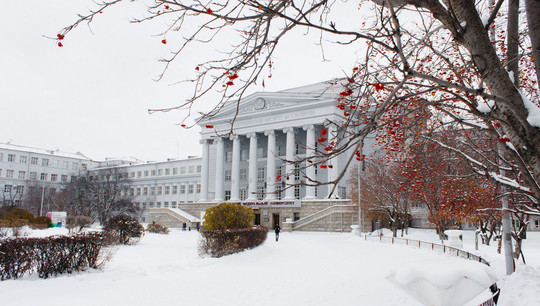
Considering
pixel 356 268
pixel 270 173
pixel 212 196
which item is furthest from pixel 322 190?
pixel 356 268

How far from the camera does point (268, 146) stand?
53.3m

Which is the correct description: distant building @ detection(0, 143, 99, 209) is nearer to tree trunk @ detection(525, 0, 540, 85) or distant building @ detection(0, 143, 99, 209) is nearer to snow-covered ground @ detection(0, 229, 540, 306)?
snow-covered ground @ detection(0, 229, 540, 306)

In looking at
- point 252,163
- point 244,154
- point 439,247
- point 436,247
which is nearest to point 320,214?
point 252,163

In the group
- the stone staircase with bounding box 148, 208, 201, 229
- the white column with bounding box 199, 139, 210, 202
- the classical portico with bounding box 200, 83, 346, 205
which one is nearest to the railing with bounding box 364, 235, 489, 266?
the classical portico with bounding box 200, 83, 346, 205

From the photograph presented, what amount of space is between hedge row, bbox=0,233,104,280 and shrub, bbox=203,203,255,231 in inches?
409

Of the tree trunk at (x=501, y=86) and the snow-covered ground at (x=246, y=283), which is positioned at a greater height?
the tree trunk at (x=501, y=86)

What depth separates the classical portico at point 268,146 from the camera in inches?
1962

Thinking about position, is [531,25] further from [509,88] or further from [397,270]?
[397,270]

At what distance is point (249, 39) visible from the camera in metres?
5.71

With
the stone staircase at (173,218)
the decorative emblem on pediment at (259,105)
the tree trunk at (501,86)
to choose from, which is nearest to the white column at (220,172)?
the stone staircase at (173,218)

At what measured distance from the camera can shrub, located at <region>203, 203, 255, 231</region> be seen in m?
23.8

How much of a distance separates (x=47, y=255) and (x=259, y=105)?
1758 inches

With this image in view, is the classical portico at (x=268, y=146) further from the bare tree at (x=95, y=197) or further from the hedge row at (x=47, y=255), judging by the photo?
the hedge row at (x=47, y=255)

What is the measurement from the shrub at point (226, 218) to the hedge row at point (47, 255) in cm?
1039
